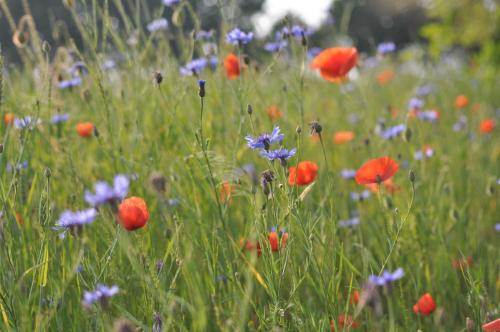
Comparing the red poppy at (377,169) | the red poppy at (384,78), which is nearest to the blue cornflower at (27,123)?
the red poppy at (377,169)

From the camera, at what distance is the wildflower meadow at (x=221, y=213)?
117cm

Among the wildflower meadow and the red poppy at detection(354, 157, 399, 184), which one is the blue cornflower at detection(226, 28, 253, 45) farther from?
the red poppy at detection(354, 157, 399, 184)

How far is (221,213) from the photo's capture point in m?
1.39

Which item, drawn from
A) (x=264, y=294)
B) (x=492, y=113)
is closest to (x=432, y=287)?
(x=264, y=294)

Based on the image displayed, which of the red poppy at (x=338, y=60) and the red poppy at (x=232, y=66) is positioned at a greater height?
the red poppy at (x=232, y=66)

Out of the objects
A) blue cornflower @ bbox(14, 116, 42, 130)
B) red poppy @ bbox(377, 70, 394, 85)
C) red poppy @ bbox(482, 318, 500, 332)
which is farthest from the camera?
red poppy @ bbox(377, 70, 394, 85)

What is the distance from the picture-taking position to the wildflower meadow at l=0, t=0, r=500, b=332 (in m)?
1.17

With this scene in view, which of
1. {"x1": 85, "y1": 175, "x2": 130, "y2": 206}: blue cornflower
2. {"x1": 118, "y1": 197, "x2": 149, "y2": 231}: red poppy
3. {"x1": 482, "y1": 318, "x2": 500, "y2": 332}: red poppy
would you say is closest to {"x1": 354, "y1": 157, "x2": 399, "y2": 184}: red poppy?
{"x1": 482, "y1": 318, "x2": 500, "y2": 332}: red poppy

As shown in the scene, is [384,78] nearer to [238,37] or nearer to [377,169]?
[238,37]

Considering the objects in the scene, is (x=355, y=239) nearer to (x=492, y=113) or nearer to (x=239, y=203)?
(x=239, y=203)

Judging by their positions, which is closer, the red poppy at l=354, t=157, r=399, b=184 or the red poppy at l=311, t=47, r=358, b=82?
the red poppy at l=354, t=157, r=399, b=184

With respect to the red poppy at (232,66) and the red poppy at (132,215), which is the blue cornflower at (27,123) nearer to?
the red poppy at (132,215)

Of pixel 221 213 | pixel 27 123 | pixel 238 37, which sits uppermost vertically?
pixel 238 37

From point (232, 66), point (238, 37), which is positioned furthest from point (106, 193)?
point (232, 66)
